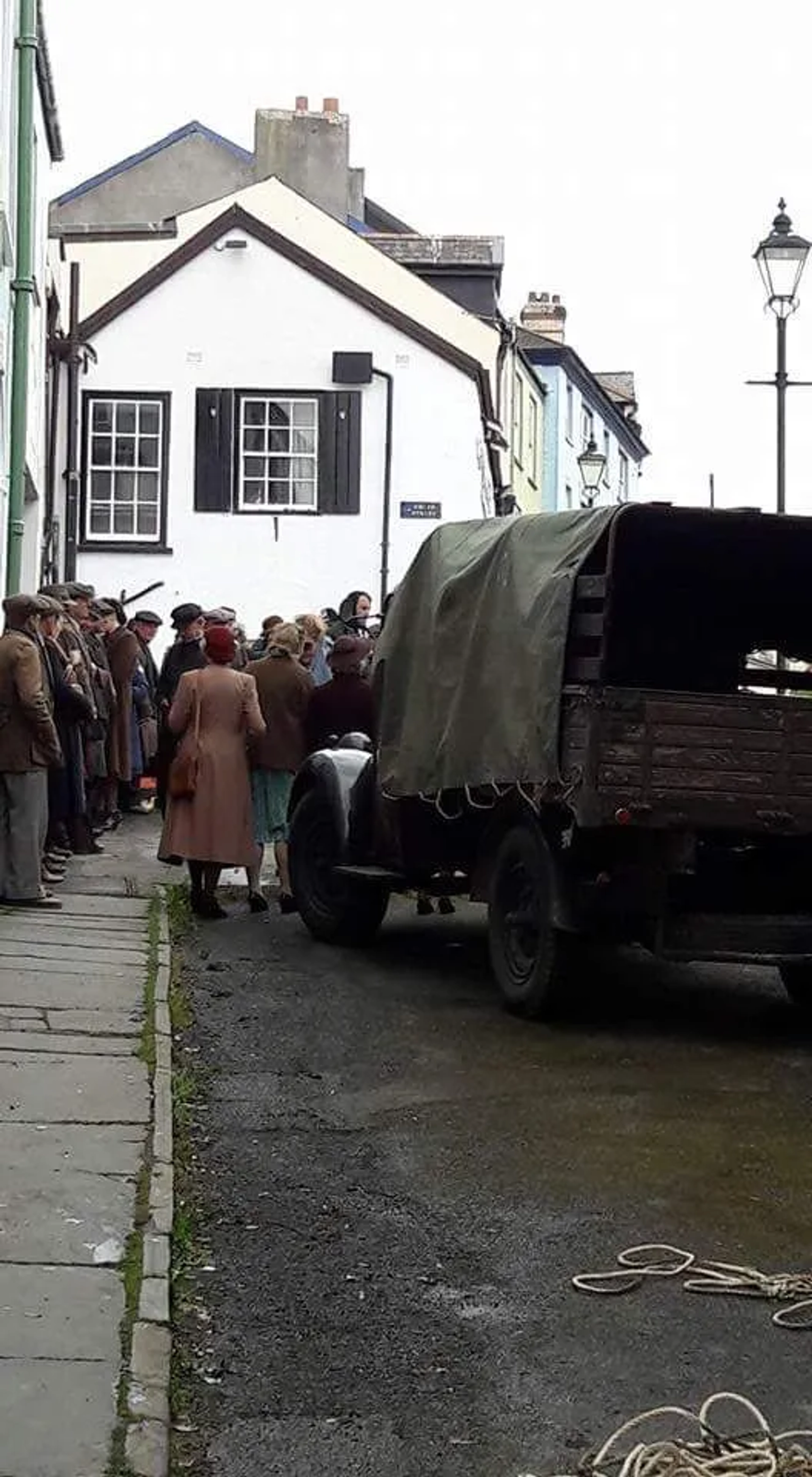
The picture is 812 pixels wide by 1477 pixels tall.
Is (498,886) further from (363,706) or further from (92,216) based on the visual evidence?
(92,216)

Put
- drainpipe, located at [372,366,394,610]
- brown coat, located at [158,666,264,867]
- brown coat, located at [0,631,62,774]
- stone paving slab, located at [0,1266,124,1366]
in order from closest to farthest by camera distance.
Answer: stone paving slab, located at [0,1266,124,1366] → brown coat, located at [0,631,62,774] → brown coat, located at [158,666,264,867] → drainpipe, located at [372,366,394,610]

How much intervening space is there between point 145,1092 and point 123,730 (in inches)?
374


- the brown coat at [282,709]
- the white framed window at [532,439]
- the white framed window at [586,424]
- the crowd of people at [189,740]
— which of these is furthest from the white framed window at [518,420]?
the brown coat at [282,709]

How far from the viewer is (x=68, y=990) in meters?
9.78

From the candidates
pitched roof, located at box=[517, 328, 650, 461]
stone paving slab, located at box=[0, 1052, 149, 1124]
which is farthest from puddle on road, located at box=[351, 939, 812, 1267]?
pitched roof, located at box=[517, 328, 650, 461]

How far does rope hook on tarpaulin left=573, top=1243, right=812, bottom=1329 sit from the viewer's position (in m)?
5.71

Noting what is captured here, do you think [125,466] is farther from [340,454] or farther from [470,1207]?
[470,1207]

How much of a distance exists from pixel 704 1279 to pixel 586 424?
48.4m

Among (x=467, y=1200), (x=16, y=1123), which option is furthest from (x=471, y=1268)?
(x=16, y=1123)

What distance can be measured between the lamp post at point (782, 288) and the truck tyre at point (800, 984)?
22.8 ft

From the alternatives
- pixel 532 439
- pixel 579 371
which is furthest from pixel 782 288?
pixel 579 371

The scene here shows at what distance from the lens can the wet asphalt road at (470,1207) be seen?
4832 mm

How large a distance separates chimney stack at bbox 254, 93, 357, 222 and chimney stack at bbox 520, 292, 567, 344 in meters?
12.9

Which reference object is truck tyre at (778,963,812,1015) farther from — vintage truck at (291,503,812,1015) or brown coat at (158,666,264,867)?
brown coat at (158,666,264,867)
